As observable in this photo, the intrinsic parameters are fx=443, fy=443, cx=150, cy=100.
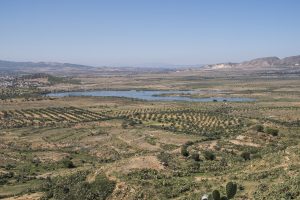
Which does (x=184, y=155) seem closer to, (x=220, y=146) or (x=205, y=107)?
(x=220, y=146)

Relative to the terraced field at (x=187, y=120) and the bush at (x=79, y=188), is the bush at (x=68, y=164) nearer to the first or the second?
the bush at (x=79, y=188)

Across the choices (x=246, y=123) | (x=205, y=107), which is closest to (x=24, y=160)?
(x=246, y=123)

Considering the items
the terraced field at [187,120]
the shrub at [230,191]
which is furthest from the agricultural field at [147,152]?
the terraced field at [187,120]

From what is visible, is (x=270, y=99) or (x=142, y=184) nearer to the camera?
(x=142, y=184)

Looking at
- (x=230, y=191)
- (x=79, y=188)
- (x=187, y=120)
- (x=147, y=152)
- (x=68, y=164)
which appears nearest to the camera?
(x=230, y=191)

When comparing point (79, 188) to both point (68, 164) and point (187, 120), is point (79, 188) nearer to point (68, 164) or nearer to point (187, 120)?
point (68, 164)

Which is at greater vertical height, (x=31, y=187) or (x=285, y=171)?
(x=285, y=171)

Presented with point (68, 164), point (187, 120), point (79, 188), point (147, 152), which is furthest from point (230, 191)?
point (187, 120)

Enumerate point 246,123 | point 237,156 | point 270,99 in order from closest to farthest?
point 237,156 → point 246,123 → point 270,99
